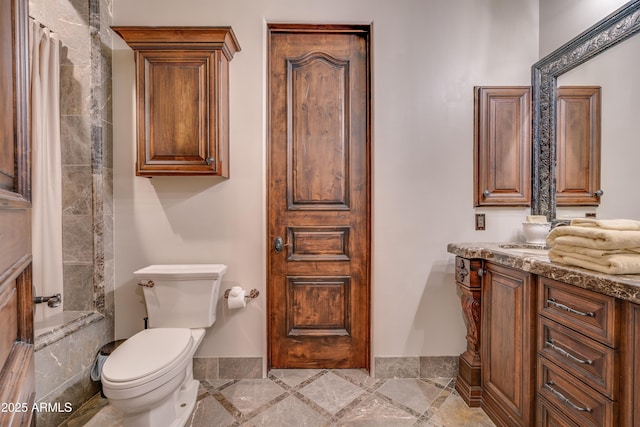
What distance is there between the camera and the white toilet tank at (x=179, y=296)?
1782 millimetres

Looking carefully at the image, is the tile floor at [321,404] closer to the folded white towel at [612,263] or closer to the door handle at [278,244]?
the door handle at [278,244]

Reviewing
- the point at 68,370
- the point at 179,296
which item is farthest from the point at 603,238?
the point at 68,370

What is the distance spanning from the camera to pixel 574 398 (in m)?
1.16

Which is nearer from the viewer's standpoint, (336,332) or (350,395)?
(350,395)

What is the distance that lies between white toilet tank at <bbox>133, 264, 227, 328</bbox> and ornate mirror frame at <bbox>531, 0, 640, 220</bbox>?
2.10m

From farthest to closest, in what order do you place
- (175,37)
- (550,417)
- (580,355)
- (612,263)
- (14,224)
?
(175,37) → (550,417) → (580,355) → (612,263) → (14,224)

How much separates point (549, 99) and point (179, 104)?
2282 mm

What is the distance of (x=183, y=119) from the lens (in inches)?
71.0

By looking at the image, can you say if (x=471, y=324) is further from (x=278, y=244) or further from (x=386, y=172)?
(x=278, y=244)

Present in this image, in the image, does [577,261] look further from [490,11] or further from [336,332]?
[490,11]

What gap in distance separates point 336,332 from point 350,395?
0.39 meters

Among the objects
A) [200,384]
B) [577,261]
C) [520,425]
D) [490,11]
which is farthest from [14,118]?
[490,11]

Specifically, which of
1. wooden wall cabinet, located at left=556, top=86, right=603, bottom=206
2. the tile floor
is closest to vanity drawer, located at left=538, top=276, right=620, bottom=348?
wooden wall cabinet, located at left=556, top=86, right=603, bottom=206

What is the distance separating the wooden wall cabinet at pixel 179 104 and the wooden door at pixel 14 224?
4.09 feet
